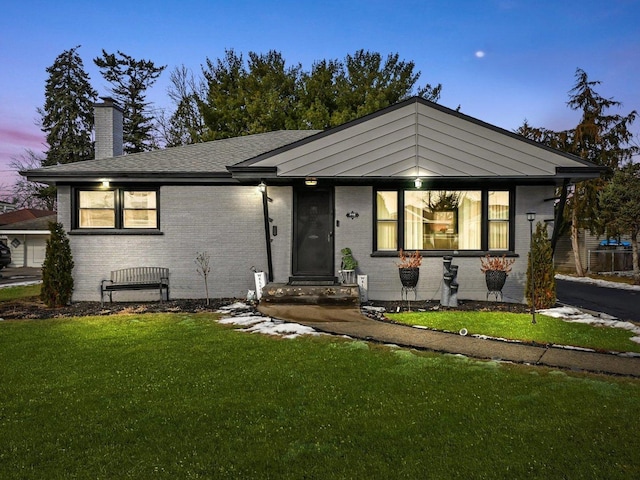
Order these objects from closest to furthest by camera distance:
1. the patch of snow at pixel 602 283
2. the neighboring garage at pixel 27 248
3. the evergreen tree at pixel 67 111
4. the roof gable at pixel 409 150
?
the roof gable at pixel 409 150 < the patch of snow at pixel 602 283 < the neighboring garage at pixel 27 248 < the evergreen tree at pixel 67 111

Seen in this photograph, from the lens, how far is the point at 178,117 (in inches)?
1183

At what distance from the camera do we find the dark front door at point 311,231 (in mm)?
9820

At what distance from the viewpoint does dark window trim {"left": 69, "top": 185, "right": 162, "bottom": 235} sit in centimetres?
984

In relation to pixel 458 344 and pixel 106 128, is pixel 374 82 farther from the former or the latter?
pixel 458 344

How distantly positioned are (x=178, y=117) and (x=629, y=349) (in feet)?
103

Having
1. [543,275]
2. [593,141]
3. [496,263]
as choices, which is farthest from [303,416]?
[593,141]

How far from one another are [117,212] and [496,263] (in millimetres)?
9804

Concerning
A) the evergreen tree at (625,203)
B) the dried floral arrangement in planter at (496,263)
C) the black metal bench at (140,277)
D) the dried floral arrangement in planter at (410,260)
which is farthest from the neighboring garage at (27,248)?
the evergreen tree at (625,203)

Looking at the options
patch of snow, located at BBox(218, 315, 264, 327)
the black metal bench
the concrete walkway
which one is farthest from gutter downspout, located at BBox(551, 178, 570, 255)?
the black metal bench

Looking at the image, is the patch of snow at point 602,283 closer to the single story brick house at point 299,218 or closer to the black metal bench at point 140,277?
the single story brick house at point 299,218

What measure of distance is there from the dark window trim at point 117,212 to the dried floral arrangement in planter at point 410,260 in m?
6.34

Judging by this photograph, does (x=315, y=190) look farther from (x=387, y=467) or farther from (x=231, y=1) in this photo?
(x=231, y=1)

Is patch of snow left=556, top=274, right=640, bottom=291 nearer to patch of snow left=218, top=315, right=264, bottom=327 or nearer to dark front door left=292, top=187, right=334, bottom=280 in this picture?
dark front door left=292, top=187, right=334, bottom=280

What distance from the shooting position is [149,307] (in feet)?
29.7
